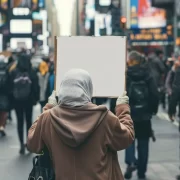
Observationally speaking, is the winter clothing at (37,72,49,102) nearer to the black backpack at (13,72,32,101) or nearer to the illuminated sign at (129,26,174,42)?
the black backpack at (13,72,32,101)

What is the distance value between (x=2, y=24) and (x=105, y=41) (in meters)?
50.9

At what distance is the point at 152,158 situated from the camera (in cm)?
1112

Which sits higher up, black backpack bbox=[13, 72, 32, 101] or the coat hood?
the coat hood

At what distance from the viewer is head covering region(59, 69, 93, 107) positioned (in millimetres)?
4262

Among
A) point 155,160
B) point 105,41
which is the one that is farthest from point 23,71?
point 105,41

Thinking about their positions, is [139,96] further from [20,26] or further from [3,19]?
[3,19]

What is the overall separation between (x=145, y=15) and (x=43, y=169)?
39121 millimetres

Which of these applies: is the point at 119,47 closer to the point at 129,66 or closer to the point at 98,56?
the point at 98,56

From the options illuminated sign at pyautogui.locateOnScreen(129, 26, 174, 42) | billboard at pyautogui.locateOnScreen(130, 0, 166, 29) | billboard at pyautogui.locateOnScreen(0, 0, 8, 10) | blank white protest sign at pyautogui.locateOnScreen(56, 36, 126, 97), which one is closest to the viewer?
blank white protest sign at pyautogui.locateOnScreen(56, 36, 126, 97)

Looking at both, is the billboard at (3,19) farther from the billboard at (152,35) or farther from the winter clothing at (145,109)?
the winter clothing at (145,109)

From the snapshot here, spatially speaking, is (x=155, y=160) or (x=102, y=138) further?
(x=155, y=160)

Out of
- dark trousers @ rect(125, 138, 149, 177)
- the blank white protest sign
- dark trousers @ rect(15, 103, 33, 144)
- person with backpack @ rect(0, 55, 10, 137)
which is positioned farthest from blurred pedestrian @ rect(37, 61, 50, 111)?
the blank white protest sign

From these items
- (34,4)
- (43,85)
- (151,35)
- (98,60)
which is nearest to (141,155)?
(98,60)

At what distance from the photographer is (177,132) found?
14.9 meters
